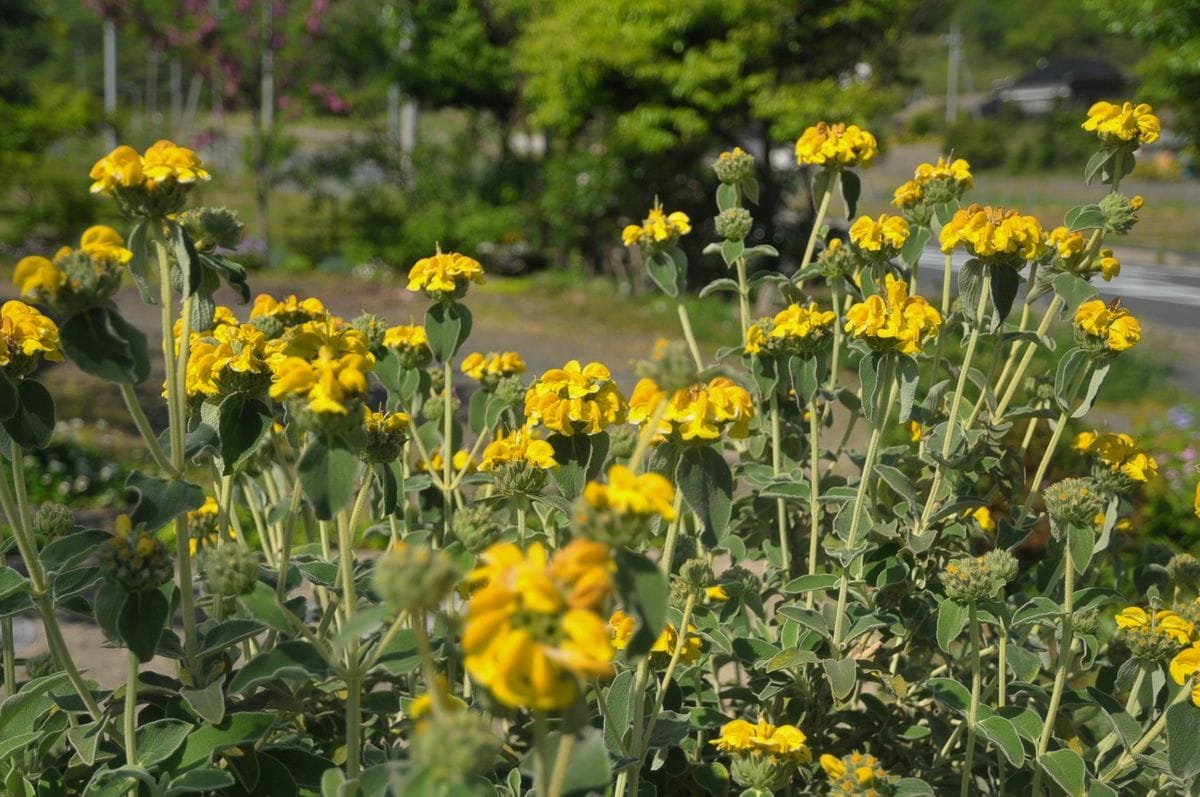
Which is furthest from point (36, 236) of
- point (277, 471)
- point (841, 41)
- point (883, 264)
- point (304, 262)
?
point (883, 264)

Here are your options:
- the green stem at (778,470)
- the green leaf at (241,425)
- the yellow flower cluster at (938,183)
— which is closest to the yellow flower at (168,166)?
the green leaf at (241,425)

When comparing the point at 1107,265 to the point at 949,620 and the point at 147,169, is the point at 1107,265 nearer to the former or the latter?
the point at 949,620

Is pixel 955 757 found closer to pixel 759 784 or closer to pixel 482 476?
pixel 759 784

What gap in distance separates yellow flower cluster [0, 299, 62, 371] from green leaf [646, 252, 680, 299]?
1032 mm

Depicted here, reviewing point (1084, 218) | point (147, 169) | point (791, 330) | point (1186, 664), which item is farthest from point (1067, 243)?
point (147, 169)

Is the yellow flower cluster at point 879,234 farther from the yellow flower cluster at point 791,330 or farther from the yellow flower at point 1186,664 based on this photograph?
the yellow flower at point 1186,664

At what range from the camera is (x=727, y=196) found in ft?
7.07

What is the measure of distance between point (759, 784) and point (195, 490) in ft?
2.68

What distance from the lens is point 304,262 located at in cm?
1202

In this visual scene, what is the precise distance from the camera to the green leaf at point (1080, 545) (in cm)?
164

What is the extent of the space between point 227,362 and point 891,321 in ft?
3.10

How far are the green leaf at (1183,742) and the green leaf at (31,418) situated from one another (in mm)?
1478

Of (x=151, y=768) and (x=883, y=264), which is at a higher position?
(x=883, y=264)

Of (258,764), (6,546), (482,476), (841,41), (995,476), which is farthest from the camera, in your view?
(841,41)
